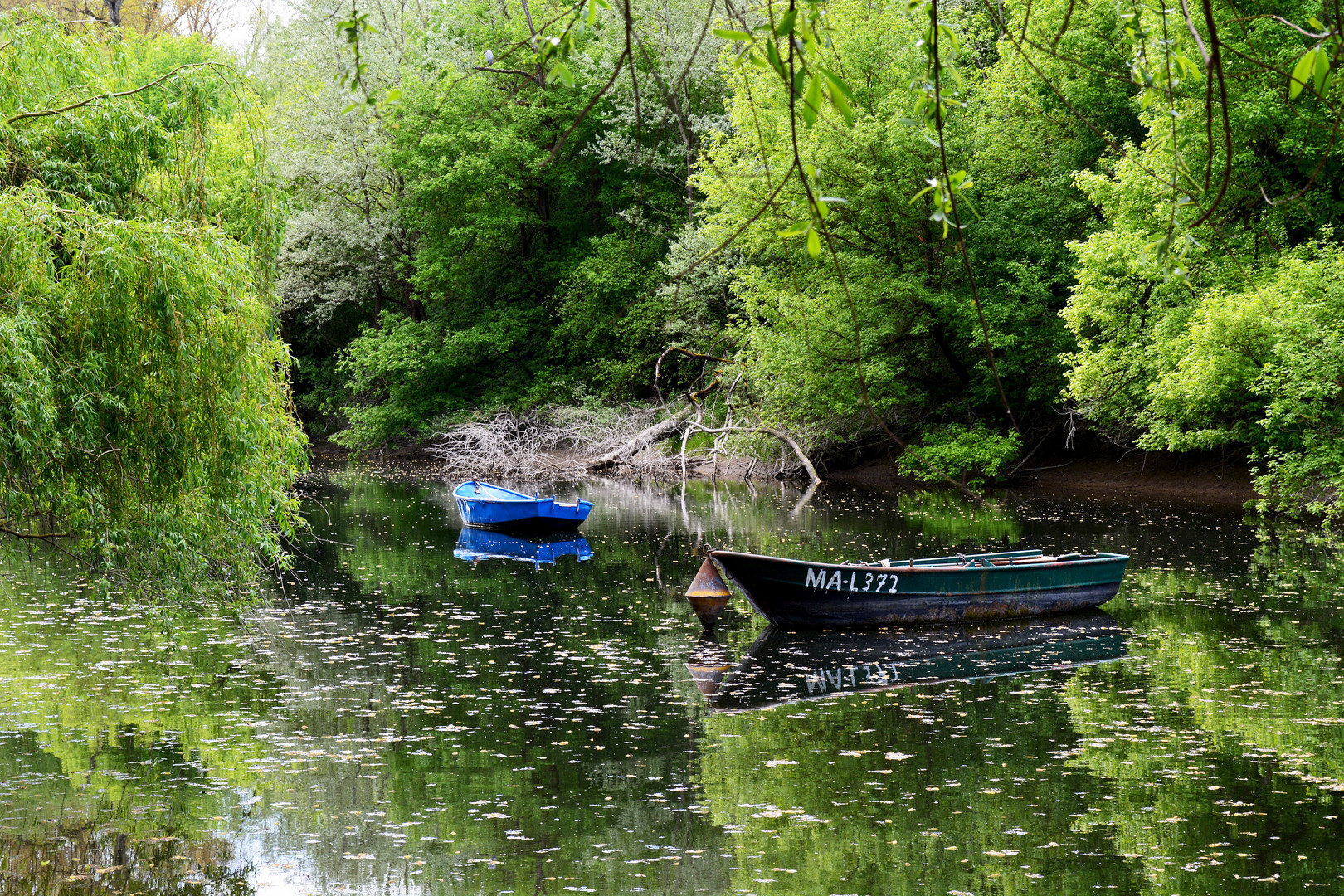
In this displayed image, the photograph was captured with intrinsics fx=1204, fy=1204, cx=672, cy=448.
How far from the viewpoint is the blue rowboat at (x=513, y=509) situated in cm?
2434

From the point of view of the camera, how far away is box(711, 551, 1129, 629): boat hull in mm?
14133

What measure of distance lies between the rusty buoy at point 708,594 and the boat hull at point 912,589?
6.5 inches

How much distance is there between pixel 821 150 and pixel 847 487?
8970 mm

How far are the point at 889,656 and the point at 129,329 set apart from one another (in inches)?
337


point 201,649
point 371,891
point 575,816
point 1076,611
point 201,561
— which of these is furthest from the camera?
point 1076,611

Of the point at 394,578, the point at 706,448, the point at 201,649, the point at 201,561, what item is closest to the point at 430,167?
the point at 706,448

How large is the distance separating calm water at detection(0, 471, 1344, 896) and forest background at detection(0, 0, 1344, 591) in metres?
1.87

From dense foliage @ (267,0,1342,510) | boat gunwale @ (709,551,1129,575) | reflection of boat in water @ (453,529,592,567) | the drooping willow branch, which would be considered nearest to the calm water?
boat gunwale @ (709,551,1129,575)

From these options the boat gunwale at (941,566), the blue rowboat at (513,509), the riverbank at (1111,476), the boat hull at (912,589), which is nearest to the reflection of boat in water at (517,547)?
the blue rowboat at (513,509)

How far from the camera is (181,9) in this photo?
150 feet

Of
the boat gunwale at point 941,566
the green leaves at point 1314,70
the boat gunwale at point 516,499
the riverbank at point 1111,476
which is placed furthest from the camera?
the riverbank at point 1111,476

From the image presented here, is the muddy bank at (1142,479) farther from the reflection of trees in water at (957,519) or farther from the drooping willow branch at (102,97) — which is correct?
the drooping willow branch at (102,97)

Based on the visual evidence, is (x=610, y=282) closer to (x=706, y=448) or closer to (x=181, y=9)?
(x=706, y=448)

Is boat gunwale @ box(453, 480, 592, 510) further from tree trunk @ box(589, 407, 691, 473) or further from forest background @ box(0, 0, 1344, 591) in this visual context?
tree trunk @ box(589, 407, 691, 473)
